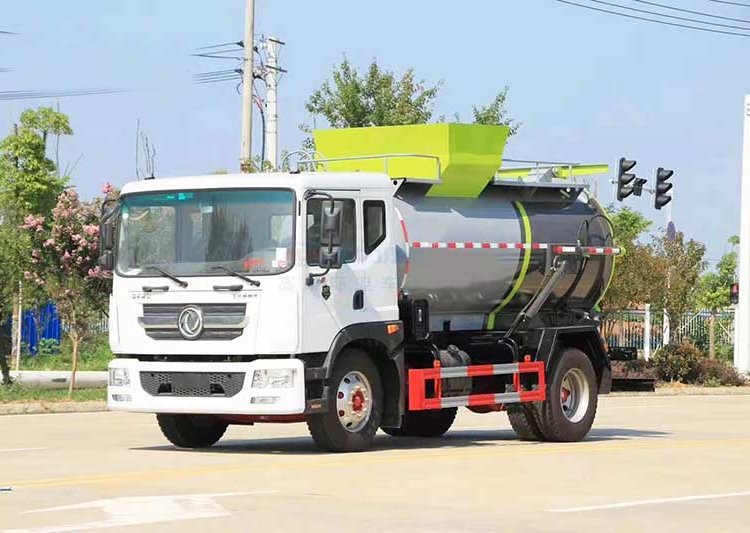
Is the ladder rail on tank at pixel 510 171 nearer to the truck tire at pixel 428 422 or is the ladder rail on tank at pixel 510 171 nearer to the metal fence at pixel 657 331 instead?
the truck tire at pixel 428 422

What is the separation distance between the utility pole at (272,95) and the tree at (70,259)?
601 inches

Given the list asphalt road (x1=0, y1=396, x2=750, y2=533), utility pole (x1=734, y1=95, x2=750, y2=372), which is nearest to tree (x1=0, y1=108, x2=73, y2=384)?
utility pole (x1=734, y1=95, x2=750, y2=372)

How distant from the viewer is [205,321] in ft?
61.0

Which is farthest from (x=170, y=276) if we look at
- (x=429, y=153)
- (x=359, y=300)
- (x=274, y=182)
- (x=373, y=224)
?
(x=429, y=153)

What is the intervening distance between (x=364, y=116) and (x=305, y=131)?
140 centimetres

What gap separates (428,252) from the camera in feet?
66.7

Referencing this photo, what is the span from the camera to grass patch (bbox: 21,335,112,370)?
41.4m

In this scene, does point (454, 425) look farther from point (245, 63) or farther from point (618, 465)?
point (245, 63)

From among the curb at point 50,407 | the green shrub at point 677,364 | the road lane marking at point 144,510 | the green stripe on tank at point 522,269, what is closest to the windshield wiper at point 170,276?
the green stripe on tank at point 522,269

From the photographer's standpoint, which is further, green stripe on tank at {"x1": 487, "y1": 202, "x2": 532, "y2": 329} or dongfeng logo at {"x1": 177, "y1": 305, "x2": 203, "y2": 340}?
green stripe on tank at {"x1": 487, "y1": 202, "x2": 532, "y2": 329}

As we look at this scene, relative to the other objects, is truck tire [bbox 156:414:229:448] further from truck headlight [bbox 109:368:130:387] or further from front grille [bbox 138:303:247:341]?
front grille [bbox 138:303:247:341]

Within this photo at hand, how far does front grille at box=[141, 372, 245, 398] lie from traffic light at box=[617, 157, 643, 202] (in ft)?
82.9

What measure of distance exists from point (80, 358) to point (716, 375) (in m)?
14.9

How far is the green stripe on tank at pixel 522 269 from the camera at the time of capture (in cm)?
2180
